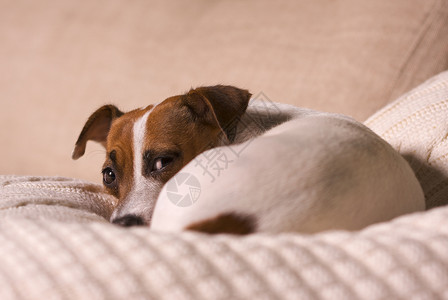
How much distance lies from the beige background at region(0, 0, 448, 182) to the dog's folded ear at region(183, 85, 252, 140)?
78 centimetres

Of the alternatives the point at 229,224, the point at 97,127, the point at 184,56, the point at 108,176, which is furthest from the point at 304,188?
the point at 184,56

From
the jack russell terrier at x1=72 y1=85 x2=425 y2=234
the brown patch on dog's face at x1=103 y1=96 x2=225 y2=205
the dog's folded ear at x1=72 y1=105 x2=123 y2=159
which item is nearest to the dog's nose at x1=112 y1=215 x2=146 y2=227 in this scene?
the jack russell terrier at x1=72 y1=85 x2=425 y2=234

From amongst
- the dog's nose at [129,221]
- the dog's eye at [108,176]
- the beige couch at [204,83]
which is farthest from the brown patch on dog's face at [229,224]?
the dog's eye at [108,176]

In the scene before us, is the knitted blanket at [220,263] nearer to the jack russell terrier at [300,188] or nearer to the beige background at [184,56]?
the jack russell terrier at [300,188]

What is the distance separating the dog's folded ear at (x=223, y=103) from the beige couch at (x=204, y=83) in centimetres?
46

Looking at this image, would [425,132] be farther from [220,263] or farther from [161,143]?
[220,263]

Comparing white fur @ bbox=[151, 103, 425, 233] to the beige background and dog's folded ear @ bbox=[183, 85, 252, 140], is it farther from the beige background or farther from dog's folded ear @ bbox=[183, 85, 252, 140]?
the beige background

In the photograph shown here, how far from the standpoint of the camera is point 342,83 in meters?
2.14

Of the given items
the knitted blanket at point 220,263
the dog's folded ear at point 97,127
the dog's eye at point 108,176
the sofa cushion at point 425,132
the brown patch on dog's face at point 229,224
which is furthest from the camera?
the dog's folded ear at point 97,127

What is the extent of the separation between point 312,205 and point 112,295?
37cm

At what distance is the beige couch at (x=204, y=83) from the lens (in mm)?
617

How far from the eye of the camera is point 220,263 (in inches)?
24.6

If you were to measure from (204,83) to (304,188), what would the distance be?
5.47ft

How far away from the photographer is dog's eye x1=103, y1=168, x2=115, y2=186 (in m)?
1.59
